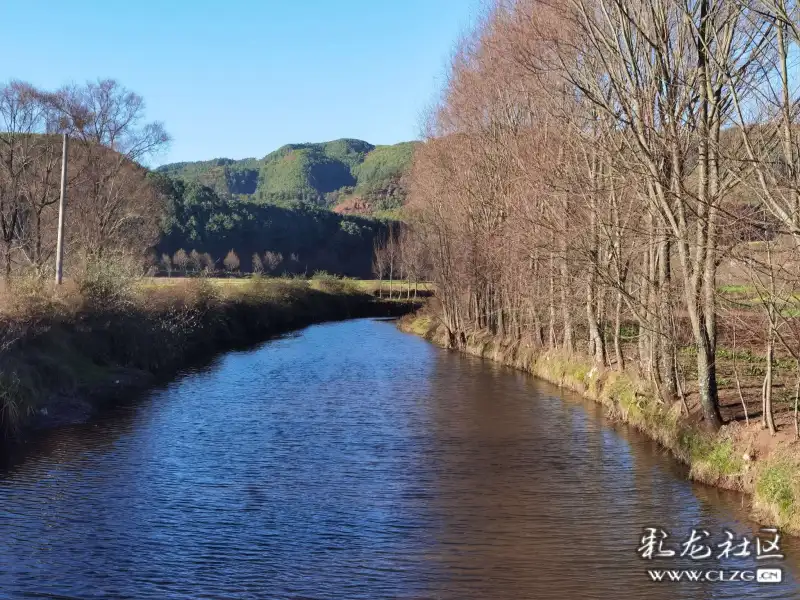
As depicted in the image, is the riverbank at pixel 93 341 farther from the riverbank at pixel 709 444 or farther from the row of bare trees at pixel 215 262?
the row of bare trees at pixel 215 262

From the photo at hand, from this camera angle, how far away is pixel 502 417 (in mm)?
20375

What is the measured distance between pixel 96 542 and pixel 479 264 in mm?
28201

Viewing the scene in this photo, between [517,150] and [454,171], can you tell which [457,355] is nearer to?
[454,171]

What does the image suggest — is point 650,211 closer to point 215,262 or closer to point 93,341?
point 93,341

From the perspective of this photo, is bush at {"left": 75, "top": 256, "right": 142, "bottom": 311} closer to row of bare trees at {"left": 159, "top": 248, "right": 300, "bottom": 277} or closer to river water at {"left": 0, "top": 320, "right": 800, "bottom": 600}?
river water at {"left": 0, "top": 320, "right": 800, "bottom": 600}

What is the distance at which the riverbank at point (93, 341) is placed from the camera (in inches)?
742

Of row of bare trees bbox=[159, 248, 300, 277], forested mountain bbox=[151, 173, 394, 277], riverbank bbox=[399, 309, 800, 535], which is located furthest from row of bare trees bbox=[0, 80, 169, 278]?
forested mountain bbox=[151, 173, 394, 277]

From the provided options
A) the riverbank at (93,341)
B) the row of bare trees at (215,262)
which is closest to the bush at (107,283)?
the riverbank at (93,341)

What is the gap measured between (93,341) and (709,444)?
19564mm

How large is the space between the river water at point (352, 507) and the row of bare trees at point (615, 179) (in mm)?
2999

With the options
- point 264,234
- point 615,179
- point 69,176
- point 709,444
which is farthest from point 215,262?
point 709,444

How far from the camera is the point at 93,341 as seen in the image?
25.5 meters

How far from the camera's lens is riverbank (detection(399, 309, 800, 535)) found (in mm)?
10945

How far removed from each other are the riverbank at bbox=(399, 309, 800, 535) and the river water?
1.23 feet
